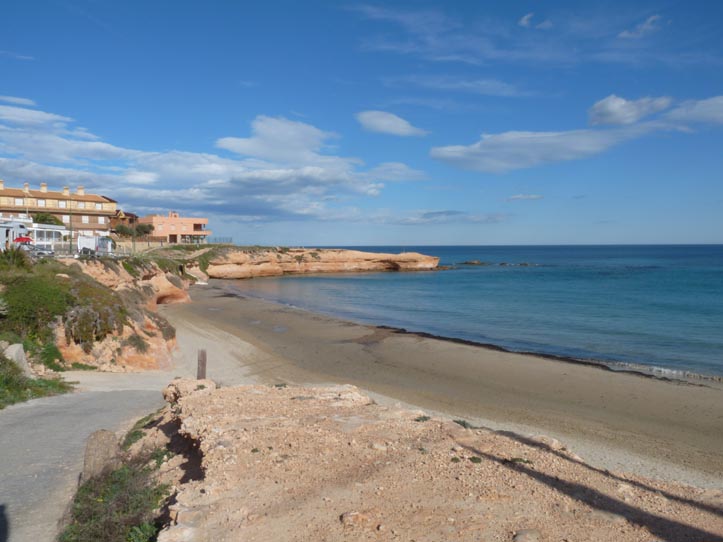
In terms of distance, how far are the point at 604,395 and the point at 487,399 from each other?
362 centimetres

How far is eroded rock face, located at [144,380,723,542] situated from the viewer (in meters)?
5.46

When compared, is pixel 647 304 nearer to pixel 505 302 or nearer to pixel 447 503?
pixel 505 302

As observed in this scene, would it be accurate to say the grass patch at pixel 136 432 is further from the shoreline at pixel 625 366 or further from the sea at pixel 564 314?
the sea at pixel 564 314

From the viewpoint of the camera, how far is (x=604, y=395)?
15.8m

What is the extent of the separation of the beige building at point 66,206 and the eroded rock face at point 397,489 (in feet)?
180

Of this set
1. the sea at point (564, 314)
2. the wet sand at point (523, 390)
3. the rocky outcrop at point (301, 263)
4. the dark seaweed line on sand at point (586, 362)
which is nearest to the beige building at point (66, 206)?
the rocky outcrop at point (301, 263)

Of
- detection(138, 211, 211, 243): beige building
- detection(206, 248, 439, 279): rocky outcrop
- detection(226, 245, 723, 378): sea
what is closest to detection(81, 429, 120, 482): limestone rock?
detection(226, 245, 723, 378): sea

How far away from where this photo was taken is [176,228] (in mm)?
88750

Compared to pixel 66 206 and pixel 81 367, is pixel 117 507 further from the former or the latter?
pixel 66 206

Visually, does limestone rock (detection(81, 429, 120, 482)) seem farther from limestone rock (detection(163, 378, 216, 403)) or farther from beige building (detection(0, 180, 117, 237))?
beige building (detection(0, 180, 117, 237))

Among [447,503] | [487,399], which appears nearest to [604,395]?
[487,399]

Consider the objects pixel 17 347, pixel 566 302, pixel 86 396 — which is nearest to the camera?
pixel 86 396

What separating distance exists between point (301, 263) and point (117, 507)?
75957 millimetres

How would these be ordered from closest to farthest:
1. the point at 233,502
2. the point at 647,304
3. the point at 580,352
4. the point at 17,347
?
the point at 233,502 < the point at 17,347 < the point at 580,352 < the point at 647,304
